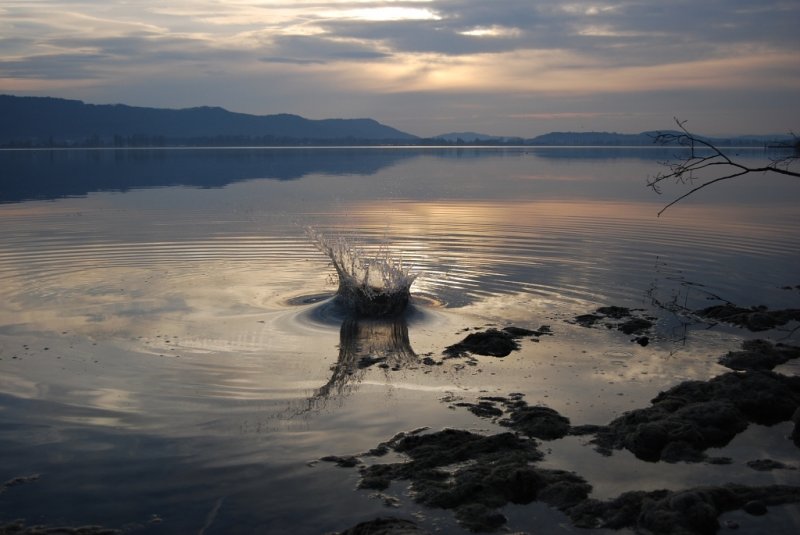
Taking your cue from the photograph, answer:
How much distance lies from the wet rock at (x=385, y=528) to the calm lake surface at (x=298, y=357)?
274 millimetres

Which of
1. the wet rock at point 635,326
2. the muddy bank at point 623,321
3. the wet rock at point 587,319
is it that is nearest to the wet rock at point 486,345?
the wet rock at point 587,319

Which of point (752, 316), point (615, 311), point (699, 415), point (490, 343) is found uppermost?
point (752, 316)

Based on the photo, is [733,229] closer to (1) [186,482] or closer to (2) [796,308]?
(2) [796,308]

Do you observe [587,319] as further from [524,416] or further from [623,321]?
[524,416]

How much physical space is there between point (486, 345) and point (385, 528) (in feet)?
22.6

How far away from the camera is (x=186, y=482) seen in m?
8.88

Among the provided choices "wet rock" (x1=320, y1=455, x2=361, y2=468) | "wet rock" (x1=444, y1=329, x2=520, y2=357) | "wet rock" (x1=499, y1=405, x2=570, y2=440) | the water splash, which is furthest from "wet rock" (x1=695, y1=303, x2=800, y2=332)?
"wet rock" (x1=320, y1=455, x2=361, y2=468)

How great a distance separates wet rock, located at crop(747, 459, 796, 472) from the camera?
926 cm

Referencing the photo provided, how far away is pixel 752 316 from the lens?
16.1 m

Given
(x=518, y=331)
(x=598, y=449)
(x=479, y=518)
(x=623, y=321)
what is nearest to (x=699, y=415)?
(x=598, y=449)

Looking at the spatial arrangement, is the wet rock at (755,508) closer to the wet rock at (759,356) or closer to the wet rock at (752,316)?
the wet rock at (759,356)

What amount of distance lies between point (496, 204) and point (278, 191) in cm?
1714

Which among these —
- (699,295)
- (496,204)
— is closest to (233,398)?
(699,295)

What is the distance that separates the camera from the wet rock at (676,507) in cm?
777
